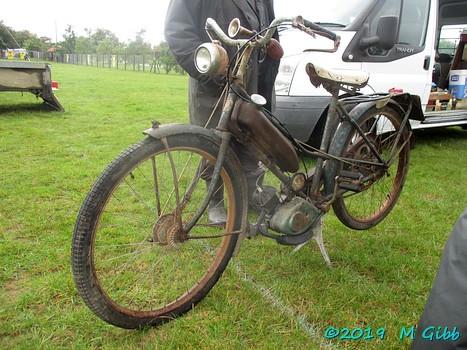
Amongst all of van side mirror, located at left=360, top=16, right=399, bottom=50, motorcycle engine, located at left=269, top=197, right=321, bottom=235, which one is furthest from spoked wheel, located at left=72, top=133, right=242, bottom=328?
van side mirror, located at left=360, top=16, right=399, bottom=50

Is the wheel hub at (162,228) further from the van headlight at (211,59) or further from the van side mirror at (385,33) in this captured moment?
the van side mirror at (385,33)

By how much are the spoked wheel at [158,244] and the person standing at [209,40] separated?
0.28 metres

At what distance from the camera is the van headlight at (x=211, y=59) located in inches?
70.9

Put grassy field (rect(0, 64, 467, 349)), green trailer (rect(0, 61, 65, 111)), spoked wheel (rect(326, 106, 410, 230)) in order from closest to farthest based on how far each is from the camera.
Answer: grassy field (rect(0, 64, 467, 349)), spoked wheel (rect(326, 106, 410, 230)), green trailer (rect(0, 61, 65, 111))

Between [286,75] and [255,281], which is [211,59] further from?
[286,75]

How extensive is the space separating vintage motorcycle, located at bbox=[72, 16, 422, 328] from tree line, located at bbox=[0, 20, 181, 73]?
3372 centimetres

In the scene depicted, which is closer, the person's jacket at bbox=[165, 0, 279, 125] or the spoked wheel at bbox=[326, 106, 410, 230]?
the person's jacket at bbox=[165, 0, 279, 125]

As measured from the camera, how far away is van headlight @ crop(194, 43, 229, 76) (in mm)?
1800

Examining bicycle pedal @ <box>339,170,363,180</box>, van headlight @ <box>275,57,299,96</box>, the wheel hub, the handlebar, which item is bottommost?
the wheel hub

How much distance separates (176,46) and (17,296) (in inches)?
67.7

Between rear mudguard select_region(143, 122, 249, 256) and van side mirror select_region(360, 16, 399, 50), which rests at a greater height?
van side mirror select_region(360, 16, 399, 50)

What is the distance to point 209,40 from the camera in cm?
258

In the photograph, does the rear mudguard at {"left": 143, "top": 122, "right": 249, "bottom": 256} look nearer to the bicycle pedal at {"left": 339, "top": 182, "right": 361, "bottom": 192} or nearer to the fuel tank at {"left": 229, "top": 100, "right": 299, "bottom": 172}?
the fuel tank at {"left": 229, "top": 100, "right": 299, "bottom": 172}

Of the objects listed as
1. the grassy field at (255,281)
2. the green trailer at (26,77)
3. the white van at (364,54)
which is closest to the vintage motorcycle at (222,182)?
the grassy field at (255,281)
